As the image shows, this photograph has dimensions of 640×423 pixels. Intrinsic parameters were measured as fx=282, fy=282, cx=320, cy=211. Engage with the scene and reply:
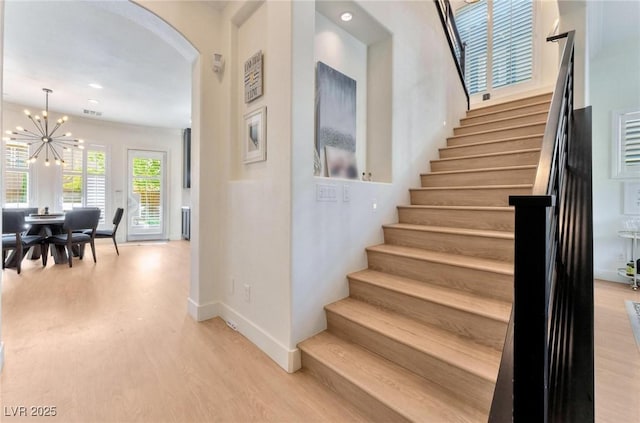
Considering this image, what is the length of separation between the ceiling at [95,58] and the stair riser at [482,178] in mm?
2756

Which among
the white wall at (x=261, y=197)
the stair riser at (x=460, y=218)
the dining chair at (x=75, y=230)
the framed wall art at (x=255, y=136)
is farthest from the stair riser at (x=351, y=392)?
the dining chair at (x=75, y=230)

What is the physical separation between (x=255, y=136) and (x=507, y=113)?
3.51 metres

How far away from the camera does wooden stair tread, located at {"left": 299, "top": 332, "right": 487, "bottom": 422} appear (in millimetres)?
1321

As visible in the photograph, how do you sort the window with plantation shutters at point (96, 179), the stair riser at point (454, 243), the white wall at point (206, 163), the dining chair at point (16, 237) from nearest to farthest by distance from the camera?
1. the stair riser at point (454, 243)
2. the white wall at point (206, 163)
3. the dining chair at point (16, 237)
4. the window with plantation shutters at point (96, 179)


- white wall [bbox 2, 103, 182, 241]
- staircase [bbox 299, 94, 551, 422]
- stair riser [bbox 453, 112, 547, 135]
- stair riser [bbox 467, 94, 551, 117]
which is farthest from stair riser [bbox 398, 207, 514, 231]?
white wall [bbox 2, 103, 182, 241]

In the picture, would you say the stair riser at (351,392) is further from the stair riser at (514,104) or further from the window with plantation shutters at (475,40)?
the window with plantation shutters at (475,40)

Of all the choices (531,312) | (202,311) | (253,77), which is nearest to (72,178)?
(202,311)

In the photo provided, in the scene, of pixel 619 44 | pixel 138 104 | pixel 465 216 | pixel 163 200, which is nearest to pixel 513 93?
pixel 619 44

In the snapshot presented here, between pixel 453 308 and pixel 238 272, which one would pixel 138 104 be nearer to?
pixel 238 272

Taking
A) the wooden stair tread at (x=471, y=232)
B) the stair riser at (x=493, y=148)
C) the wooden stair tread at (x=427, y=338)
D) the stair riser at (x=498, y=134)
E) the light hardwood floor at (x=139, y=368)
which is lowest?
the light hardwood floor at (x=139, y=368)

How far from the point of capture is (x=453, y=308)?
1.68 metres

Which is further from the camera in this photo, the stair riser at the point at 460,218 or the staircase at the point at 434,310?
the stair riser at the point at 460,218

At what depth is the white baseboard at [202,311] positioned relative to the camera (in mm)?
2611

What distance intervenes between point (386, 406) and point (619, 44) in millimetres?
5847
